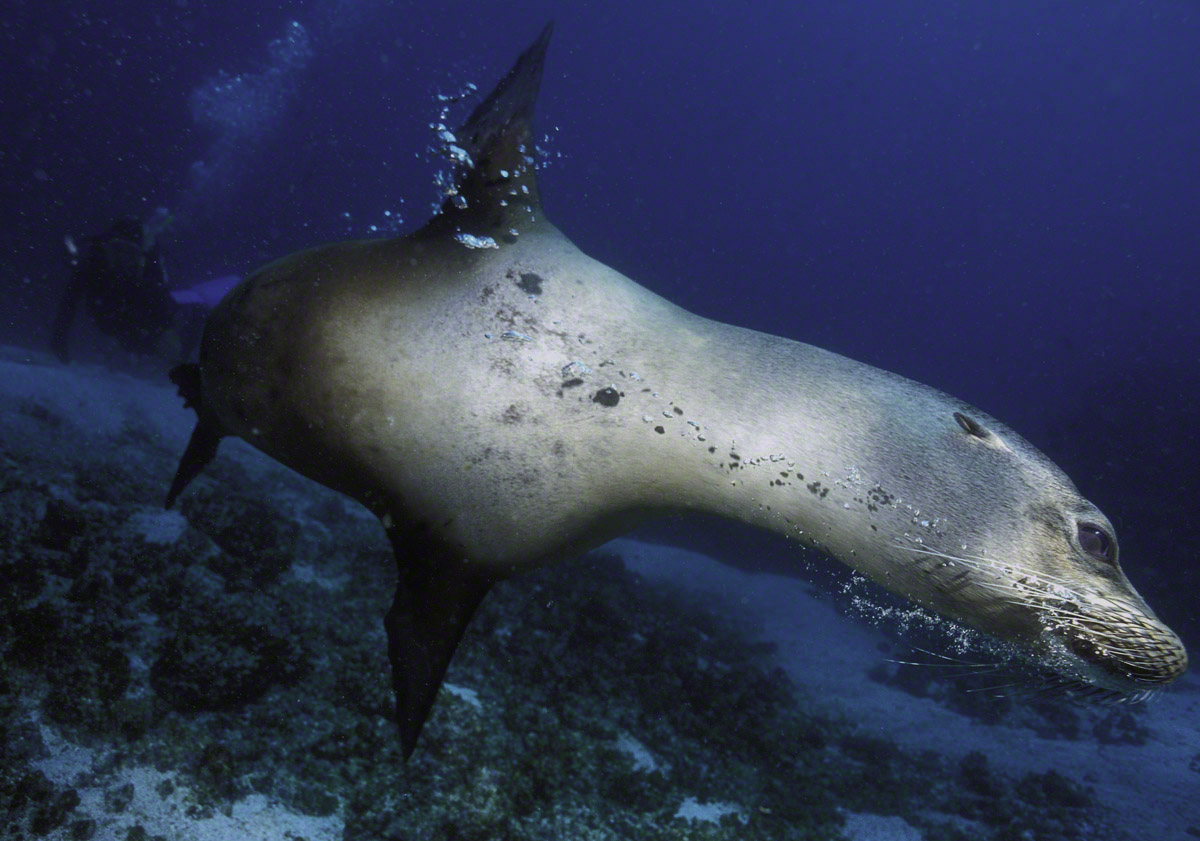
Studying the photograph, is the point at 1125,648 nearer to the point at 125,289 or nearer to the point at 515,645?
the point at 515,645

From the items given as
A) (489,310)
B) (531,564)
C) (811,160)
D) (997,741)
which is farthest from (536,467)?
(811,160)

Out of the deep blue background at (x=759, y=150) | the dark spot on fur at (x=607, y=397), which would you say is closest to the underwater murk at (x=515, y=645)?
the dark spot on fur at (x=607, y=397)

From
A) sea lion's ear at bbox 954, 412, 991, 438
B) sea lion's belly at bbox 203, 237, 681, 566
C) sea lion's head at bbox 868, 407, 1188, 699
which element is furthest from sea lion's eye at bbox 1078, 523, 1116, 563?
sea lion's belly at bbox 203, 237, 681, 566

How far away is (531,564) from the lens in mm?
2430

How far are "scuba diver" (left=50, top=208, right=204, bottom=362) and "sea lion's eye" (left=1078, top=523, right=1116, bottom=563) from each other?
35.9ft

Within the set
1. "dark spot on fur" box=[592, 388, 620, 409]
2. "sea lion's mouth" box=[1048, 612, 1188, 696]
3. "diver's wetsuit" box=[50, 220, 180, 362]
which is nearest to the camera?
"sea lion's mouth" box=[1048, 612, 1188, 696]

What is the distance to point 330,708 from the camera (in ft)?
10.3

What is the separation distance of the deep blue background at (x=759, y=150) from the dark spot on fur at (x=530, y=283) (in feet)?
108

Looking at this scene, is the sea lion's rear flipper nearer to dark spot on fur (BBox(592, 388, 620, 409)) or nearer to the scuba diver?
dark spot on fur (BBox(592, 388, 620, 409))

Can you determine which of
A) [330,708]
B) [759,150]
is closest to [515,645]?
[330,708]

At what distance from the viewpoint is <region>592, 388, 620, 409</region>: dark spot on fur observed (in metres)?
2.21

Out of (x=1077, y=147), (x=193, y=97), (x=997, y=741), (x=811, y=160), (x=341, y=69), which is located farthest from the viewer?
(x=811, y=160)

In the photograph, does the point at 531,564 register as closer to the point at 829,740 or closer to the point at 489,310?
the point at 489,310

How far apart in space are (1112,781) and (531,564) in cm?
748
